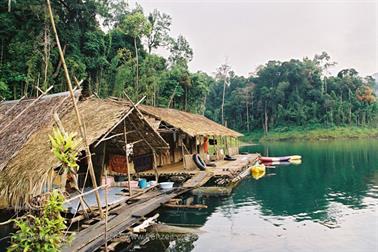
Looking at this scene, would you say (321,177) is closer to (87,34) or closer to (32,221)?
(32,221)

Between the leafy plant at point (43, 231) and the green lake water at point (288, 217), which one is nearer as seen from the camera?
the leafy plant at point (43, 231)

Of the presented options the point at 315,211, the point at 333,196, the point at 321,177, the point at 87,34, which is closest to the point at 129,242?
the point at 315,211

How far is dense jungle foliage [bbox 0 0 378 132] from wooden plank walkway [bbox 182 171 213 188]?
567cm

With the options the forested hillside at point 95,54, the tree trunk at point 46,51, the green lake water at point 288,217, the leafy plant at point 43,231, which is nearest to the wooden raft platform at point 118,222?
the green lake water at point 288,217

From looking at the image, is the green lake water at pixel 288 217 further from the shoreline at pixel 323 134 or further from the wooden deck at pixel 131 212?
the shoreline at pixel 323 134

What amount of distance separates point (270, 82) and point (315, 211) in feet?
153

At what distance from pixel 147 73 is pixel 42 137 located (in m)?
21.6

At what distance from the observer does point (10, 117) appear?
9.53 meters

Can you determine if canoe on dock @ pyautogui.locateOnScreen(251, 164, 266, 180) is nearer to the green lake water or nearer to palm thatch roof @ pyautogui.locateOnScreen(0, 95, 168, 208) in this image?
the green lake water

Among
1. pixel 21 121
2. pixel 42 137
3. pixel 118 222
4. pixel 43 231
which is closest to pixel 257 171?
pixel 118 222

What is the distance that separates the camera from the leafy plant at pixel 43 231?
463 centimetres

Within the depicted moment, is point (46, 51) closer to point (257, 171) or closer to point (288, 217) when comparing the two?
point (257, 171)

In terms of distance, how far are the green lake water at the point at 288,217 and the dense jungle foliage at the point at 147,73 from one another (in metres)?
6.55

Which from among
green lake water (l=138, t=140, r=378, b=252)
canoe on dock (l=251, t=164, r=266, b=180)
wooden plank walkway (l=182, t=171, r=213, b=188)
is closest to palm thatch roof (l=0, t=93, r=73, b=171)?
green lake water (l=138, t=140, r=378, b=252)
